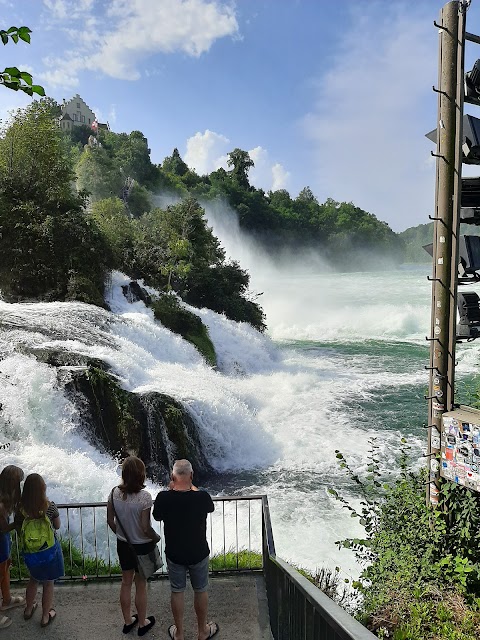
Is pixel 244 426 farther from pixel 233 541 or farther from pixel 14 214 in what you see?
pixel 14 214

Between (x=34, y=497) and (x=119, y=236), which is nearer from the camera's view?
(x=34, y=497)

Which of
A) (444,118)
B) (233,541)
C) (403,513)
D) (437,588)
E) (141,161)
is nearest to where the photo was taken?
(437,588)

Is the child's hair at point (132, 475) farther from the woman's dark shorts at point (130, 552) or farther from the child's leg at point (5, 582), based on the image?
the child's leg at point (5, 582)

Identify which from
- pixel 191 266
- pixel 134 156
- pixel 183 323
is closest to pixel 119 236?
pixel 191 266

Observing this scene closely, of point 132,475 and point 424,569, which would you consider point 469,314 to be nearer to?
point 424,569

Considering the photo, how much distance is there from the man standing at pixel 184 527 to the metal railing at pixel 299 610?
1.94 ft

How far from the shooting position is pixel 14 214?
23250 mm

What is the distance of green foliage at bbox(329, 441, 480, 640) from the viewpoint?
4.88 metres

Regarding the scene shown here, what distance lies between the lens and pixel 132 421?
13219 mm

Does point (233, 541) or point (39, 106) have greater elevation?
point (39, 106)

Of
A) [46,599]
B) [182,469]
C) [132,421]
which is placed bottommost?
[132,421]

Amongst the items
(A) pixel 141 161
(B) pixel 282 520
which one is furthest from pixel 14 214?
(A) pixel 141 161

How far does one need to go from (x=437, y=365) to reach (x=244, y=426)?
1021 centimetres

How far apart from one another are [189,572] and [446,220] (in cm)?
420
